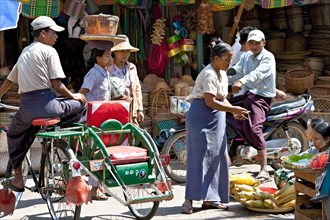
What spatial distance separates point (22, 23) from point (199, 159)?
17.3ft

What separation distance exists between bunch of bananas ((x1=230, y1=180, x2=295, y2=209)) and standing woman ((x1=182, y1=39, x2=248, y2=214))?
0.19 metres

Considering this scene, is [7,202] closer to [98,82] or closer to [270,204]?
[98,82]

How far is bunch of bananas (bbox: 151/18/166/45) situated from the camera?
35.1 feet

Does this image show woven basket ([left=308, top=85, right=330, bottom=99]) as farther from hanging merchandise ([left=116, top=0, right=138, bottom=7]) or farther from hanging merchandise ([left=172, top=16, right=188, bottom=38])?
hanging merchandise ([left=116, top=0, right=138, bottom=7])

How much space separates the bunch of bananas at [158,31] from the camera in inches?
421

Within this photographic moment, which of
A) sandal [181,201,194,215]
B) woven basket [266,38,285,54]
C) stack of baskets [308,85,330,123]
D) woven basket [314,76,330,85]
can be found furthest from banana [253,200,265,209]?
woven basket [266,38,285,54]

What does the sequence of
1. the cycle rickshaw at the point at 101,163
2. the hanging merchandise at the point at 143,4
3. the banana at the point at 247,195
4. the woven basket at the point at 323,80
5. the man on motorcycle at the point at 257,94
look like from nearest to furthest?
the cycle rickshaw at the point at 101,163 → the banana at the point at 247,195 → the man on motorcycle at the point at 257,94 → the hanging merchandise at the point at 143,4 → the woven basket at the point at 323,80

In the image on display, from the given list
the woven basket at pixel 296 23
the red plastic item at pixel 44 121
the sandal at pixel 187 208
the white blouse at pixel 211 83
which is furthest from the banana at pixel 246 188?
the woven basket at pixel 296 23

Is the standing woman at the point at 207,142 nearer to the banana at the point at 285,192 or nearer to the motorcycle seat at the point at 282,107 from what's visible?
the banana at the point at 285,192

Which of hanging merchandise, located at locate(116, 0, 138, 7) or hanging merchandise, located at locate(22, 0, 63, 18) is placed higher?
hanging merchandise, located at locate(116, 0, 138, 7)

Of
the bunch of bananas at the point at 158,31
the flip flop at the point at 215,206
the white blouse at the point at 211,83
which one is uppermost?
the bunch of bananas at the point at 158,31

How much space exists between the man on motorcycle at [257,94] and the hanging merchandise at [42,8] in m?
2.99

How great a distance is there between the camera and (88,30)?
26.0 ft

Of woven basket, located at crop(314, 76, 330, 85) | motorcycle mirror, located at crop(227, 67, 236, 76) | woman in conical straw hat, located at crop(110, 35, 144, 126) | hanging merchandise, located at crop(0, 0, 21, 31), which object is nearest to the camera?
woman in conical straw hat, located at crop(110, 35, 144, 126)
